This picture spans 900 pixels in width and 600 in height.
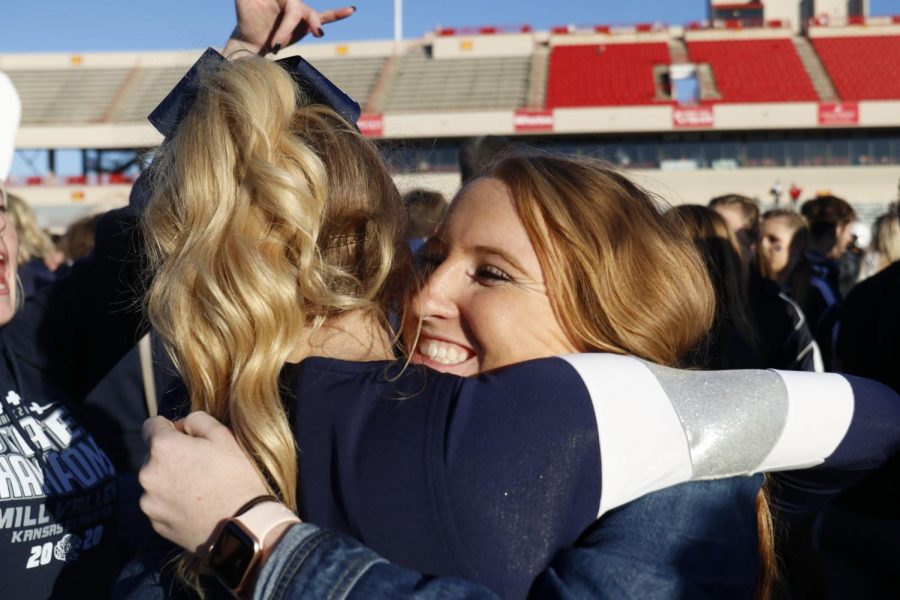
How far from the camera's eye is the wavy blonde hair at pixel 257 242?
107 centimetres

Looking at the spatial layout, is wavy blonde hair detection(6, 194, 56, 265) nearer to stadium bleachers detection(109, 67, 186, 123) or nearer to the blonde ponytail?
the blonde ponytail

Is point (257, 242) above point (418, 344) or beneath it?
above

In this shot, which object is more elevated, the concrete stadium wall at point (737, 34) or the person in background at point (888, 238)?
the person in background at point (888, 238)

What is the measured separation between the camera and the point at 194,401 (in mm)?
1156

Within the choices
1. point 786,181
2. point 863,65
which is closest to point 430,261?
point 786,181

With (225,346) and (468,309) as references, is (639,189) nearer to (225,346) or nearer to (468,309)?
(468,309)

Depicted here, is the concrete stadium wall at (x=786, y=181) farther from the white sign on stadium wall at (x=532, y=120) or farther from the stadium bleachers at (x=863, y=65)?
Result: the stadium bleachers at (x=863, y=65)

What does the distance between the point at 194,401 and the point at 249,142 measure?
35 cm

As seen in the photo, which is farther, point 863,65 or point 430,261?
point 863,65

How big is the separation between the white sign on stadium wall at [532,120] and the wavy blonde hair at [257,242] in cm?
2389

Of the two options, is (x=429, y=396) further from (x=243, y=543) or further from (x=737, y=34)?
(x=737, y=34)

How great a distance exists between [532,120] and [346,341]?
79.5 feet

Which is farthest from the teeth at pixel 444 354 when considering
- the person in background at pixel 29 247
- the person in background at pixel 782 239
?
the person in background at pixel 782 239

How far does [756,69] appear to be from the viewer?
2761 centimetres
